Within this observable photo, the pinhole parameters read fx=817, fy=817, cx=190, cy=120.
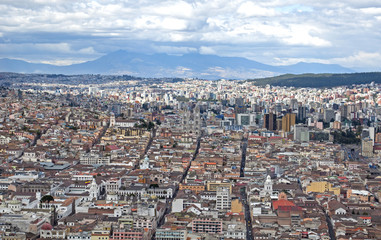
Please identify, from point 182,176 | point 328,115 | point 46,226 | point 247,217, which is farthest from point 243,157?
point 328,115

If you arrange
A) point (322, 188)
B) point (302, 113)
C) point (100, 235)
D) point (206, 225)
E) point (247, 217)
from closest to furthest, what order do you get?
point (100, 235) → point (206, 225) → point (247, 217) → point (322, 188) → point (302, 113)

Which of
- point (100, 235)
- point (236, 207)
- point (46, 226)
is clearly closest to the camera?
point (100, 235)

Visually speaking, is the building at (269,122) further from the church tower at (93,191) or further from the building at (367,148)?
the church tower at (93,191)

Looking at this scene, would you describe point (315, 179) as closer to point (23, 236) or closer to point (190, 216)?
point (190, 216)

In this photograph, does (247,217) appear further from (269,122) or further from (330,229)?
(269,122)

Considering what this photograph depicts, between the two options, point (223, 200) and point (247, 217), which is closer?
point (247, 217)

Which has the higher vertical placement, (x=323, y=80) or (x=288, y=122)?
(x=323, y=80)

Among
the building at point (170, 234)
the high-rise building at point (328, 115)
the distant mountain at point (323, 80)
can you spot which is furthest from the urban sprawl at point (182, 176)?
the distant mountain at point (323, 80)
